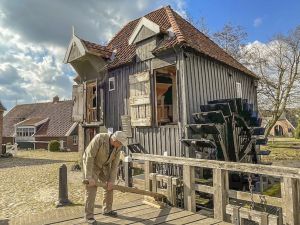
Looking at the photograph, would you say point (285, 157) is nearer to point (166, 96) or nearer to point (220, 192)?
point (166, 96)

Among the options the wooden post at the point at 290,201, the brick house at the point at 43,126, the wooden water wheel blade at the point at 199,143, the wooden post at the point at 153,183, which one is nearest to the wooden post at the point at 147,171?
the wooden post at the point at 153,183

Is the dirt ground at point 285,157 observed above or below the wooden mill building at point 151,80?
below

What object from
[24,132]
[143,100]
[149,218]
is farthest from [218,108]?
[24,132]

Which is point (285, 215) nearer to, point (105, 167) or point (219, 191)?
point (219, 191)

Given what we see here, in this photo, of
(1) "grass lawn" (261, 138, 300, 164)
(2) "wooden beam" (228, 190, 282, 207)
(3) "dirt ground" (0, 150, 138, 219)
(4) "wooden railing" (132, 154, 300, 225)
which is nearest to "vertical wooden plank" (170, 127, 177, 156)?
(3) "dirt ground" (0, 150, 138, 219)

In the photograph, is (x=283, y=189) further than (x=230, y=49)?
No

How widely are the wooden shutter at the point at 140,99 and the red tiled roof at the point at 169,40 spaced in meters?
1.01

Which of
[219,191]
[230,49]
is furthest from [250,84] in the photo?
[230,49]

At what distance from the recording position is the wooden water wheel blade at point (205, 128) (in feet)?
29.8

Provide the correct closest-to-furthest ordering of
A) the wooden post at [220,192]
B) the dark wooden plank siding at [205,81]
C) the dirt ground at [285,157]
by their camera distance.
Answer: the wooden post at [220,192], the dark wooden plank siding at [205,81], the dirt ground at [285,157]

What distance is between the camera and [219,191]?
17.8ft

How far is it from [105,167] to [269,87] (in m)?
27.2

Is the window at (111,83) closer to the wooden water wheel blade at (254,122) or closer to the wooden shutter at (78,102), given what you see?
the wooden shutter at (78,102)

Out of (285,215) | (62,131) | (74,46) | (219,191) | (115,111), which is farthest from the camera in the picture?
(62,131)
